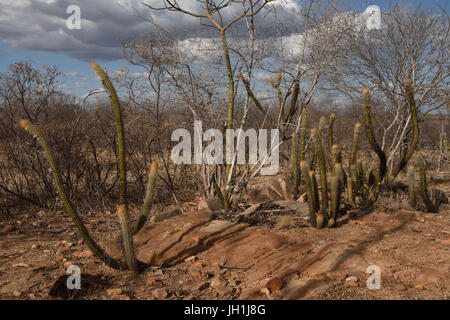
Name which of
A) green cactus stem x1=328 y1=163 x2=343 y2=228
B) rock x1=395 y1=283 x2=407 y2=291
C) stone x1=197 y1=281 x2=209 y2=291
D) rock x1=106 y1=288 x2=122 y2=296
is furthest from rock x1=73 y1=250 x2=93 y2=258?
rock x1=395 y1=283 x2=407 y2=291

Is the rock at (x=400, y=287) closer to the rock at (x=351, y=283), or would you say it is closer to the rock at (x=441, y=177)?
the rock at (x=351, y=283)

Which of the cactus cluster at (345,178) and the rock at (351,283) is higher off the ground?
the cactus cluster at (345,178)

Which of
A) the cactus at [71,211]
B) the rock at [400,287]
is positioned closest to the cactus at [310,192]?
the rock at [400,287]

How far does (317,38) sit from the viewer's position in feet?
21.1

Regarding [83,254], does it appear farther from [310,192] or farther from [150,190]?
[310,192]

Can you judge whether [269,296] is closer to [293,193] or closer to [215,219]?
[215,219]

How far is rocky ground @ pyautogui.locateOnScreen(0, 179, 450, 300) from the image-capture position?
3.19 metres

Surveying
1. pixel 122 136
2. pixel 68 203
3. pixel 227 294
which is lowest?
pixel 227 294

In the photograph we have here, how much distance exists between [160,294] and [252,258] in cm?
105

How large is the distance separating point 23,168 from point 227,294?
5564 mm

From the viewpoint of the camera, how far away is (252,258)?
3895mm

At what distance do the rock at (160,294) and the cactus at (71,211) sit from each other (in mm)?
589

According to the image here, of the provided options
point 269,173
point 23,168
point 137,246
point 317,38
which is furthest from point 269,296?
point 269,173

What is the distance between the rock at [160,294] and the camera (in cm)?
325
